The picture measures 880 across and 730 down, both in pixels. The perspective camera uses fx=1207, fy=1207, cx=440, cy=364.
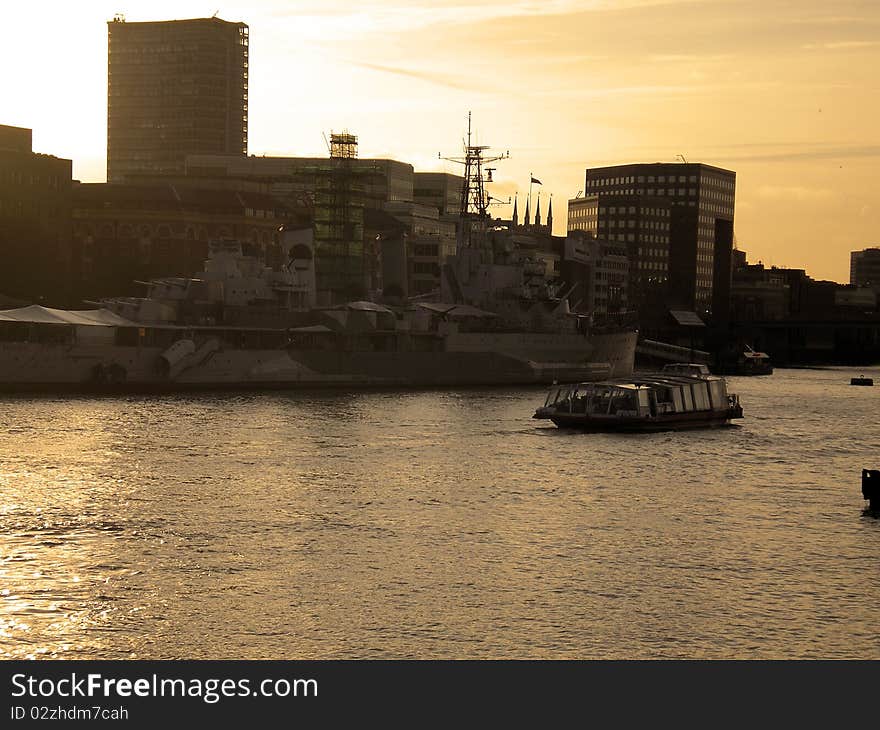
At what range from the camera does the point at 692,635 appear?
26.8 metres

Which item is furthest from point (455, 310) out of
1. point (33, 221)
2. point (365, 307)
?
point (33, 221)

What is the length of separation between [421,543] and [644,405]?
113ft

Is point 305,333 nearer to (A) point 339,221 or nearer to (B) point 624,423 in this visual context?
(A) point 339,221

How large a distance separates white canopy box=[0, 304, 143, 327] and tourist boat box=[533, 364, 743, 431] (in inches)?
1229

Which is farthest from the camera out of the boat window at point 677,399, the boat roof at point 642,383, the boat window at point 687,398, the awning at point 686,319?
the awning at point 686,319

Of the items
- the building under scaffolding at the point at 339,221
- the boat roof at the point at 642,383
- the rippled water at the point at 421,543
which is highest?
the building under scaffolding at the point at 339,221

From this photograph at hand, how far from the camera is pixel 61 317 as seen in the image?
80000mm

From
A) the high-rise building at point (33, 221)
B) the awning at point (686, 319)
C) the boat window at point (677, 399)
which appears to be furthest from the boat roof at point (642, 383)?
the awning at point (686, 319)

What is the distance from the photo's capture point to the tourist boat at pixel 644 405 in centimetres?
6526

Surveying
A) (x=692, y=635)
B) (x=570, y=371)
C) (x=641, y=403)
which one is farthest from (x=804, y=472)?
(x=570, y=371)

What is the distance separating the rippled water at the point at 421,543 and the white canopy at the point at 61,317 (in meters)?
17.0

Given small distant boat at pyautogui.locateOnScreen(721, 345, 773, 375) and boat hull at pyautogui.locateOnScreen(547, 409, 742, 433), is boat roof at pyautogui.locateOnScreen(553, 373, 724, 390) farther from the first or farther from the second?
small distant boat at pyautogui.locateOnScreen(721, 345, 773, 375)

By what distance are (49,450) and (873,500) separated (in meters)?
32.6

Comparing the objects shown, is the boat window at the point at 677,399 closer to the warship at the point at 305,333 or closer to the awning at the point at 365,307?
the warship at the point at 305,333
